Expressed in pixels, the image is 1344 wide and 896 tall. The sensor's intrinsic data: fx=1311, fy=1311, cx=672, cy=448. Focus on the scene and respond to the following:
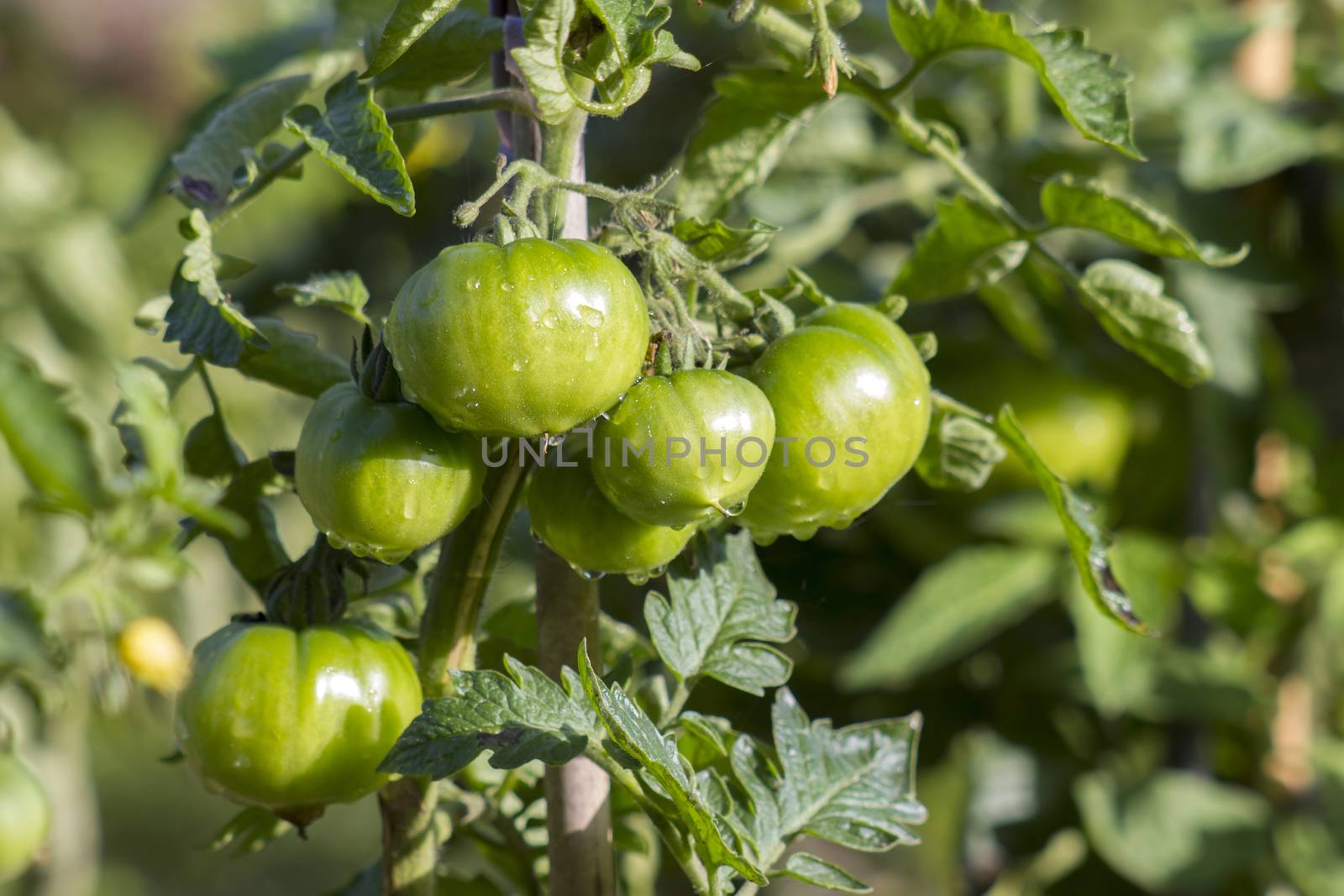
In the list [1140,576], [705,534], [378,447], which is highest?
[378,447]

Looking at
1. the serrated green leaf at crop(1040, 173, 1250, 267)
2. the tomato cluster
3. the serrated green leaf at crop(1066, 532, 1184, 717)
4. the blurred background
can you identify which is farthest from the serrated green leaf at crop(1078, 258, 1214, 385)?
the serrated green leaf at crop(1066, 532, 1184, 717)

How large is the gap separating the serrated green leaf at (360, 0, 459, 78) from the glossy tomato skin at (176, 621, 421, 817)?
0.66ft

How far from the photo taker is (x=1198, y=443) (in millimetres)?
982

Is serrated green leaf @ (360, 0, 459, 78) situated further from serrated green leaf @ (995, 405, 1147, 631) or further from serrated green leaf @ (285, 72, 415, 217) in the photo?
serrated green leaf @ (995, 405, 1147, 631)

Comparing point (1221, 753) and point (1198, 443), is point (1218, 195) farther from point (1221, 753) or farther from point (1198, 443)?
point (1221, 753)

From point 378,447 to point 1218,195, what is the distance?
34.1 inches

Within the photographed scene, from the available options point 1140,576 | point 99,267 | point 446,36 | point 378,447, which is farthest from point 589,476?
point 99,267

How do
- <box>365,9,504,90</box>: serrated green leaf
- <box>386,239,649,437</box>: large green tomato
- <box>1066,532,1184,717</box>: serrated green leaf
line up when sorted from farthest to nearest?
1. <box>1066,532,1184,717</box>: serrated green leaf
2. <box>365,9,504,90</box>: serrated green leaf
3. <box>386,239,649,437</box>: large green tomato

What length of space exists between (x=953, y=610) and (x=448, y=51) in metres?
0.55

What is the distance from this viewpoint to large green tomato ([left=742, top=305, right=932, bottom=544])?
438 millimetres

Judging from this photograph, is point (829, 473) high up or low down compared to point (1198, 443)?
up

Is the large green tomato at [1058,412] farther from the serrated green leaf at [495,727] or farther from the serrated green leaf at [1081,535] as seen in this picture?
the serrated green leaf at [495,727]

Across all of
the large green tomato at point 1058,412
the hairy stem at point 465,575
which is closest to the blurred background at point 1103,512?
the large green tomato at point 1058,412

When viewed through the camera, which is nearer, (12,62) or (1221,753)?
(1221,753)
